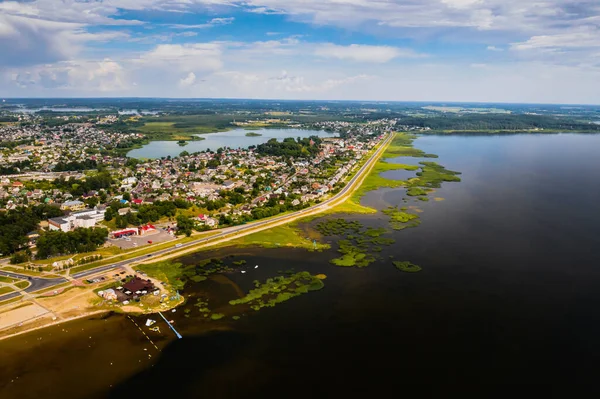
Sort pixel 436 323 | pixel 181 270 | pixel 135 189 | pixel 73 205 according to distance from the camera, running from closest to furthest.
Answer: pixel 436 323 < pixel 181 270 < pixel 73 205 < pixel 135 189

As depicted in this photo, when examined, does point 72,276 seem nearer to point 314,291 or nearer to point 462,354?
point 314,291

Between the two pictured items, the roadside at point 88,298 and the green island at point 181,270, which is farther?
the green island at point 181,270

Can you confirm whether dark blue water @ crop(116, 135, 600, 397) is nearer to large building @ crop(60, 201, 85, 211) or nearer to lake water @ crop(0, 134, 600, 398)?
lake water @ crop(0, 134, 600, 398)

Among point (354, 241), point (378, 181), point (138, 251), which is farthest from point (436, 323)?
point (378, 181)

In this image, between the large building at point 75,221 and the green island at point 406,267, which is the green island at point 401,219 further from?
the large building at point 75,221

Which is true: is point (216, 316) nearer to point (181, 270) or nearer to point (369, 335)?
point (181, 270)

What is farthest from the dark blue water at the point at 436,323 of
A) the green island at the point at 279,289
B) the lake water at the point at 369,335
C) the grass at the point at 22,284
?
the grass at the point at 22,284

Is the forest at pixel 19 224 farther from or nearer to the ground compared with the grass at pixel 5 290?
farther from the ground
